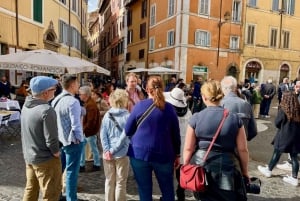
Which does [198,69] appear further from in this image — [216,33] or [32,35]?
[32,35]

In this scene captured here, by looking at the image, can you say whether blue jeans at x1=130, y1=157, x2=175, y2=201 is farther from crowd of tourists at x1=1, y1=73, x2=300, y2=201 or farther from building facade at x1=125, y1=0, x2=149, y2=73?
building facade at x1=125, y1=0, x2=149, y2=73

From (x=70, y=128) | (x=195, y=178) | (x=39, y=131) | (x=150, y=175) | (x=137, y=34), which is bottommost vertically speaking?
(x=150, y=175)

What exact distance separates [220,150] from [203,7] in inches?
965

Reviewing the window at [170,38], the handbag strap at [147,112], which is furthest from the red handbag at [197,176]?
the window at [170,38]

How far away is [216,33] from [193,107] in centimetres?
1400

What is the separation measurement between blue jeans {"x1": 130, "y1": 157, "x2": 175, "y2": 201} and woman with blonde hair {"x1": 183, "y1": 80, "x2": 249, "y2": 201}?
1.51 ft

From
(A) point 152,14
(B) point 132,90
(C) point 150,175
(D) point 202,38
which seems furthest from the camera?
(A) point 152,14

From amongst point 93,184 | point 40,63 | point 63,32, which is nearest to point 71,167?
point 93,184

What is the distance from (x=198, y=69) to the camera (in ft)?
85.3

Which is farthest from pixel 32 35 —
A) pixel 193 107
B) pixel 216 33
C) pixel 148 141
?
pixel 148 141

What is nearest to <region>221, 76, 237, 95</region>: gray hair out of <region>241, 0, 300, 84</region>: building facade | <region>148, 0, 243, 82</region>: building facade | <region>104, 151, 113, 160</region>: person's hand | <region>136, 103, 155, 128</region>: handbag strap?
<region>136, 103, 155, 128</region>: handbag strap

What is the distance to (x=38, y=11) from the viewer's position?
725 inches

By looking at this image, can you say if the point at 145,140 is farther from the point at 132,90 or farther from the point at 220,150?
the point at 132,90

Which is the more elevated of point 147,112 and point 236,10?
point 236,10
